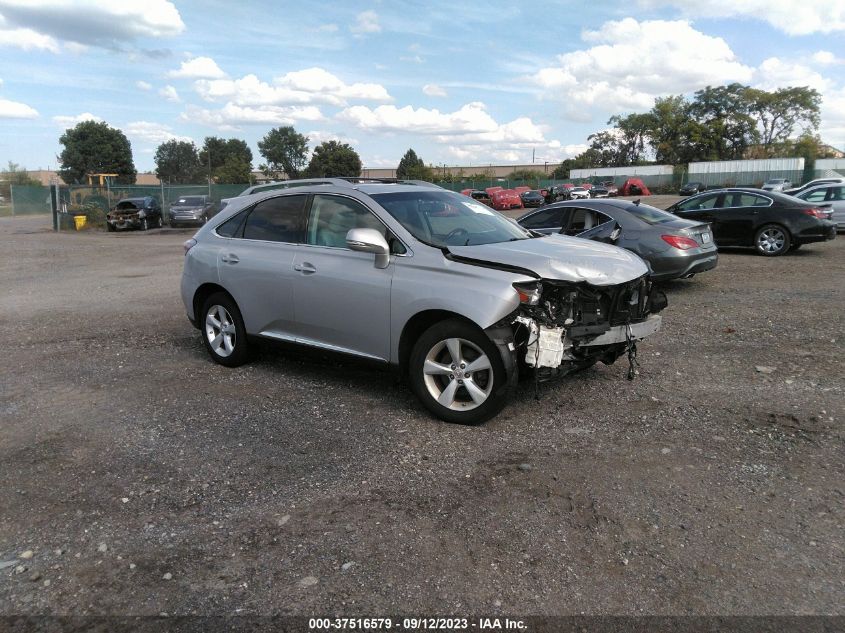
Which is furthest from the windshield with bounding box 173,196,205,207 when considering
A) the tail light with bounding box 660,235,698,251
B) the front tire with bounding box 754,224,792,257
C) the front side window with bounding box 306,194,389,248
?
the front side window with bounding box 306,194,389,248

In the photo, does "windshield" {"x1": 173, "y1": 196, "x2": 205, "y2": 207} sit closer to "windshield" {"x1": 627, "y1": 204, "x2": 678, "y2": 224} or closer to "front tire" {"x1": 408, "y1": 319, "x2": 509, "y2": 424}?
"windshield" {"x1": 627, "y1": 204, "x2": 678, "y2": 224}

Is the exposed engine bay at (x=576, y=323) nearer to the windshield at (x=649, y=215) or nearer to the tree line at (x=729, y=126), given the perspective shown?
the windshield at (x=649, y=215)

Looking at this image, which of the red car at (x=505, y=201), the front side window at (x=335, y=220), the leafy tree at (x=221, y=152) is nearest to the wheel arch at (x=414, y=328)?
the front side window at (x=335, y=220)

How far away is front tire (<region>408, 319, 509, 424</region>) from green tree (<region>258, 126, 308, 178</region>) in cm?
12707

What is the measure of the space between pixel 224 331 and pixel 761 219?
38.5ft

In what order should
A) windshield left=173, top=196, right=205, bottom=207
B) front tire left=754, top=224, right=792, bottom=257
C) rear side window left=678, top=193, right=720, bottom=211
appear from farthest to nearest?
windshield left=173, top=196, right=205, bottom=207 < rear side window left=678, top=193, right=720, bottom=211 < front tire left=754, top=224, right=792, bottom=257

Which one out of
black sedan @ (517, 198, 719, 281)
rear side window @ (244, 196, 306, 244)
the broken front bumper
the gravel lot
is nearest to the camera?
the gravel lot

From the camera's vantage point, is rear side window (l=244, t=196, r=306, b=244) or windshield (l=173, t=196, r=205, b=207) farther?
windshield (l=173, t=196, r=205, b=207)

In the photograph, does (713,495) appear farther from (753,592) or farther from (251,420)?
(251,420)

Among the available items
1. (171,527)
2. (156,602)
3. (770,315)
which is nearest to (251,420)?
(171,527)

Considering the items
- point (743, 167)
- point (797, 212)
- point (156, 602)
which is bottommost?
point (156, 602)

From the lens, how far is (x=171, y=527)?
342 centimetres

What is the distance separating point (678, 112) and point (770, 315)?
104988mm

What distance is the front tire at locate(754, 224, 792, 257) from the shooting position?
44.7 ft
